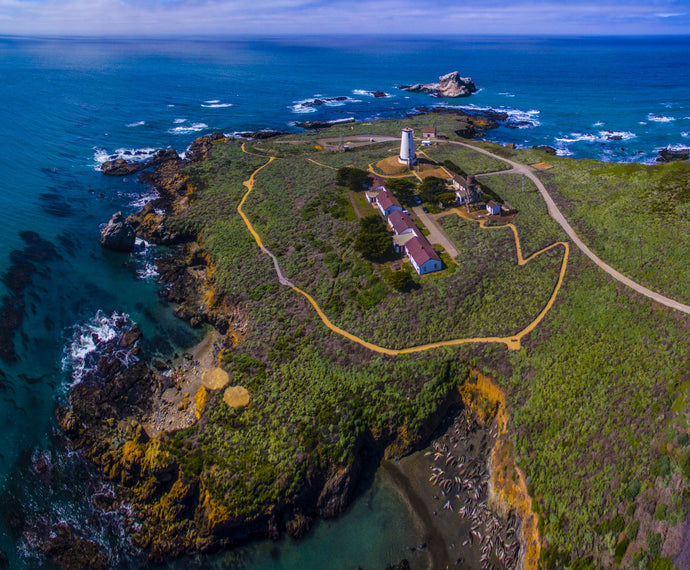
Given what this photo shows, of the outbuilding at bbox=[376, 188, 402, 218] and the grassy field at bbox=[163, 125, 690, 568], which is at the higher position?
the outbuilding at bbox=[376, 188, 402, 218]

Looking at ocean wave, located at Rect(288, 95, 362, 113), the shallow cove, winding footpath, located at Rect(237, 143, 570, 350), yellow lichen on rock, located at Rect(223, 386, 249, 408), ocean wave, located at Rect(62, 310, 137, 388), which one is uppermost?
ocean wave, located at Rect(288, 95, 362, 113)

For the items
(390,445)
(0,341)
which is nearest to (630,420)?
(390,445)

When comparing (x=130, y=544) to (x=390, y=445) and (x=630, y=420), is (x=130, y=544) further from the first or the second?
(x=630, y=420)

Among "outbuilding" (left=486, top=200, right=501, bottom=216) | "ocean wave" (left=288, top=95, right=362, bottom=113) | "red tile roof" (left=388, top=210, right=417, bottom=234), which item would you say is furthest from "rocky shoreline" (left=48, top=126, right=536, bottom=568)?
"ocean wave" (left=288, top=95, right=362, bottom=113)

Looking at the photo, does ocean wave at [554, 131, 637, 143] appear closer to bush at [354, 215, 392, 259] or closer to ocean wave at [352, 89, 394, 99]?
ocean wave at [352, 89, 394, 99]

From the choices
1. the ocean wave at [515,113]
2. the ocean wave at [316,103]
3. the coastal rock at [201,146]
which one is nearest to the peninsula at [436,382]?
the coastal rock at [201,146]

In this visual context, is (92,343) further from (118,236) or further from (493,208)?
(493,208)
